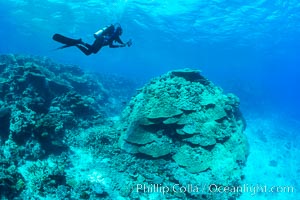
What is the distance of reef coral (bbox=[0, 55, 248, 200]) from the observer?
834 centimetres

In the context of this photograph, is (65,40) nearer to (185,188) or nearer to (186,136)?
(186,136)

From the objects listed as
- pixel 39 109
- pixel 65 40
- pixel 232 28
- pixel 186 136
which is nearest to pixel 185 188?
pixel 186 136

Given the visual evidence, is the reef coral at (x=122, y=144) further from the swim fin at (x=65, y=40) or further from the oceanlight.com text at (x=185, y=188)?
the swim fin at (x=65, y=40)

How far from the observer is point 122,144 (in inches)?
430

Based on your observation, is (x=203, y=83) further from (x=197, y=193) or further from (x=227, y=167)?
(x=197, y=193)

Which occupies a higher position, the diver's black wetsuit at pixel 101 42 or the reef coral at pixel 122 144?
the diver's black wetsuit at pixel 101 42

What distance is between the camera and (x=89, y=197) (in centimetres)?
791

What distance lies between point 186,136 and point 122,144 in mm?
2757

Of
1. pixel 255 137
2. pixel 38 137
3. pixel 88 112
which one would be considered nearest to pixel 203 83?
pixel 88 112

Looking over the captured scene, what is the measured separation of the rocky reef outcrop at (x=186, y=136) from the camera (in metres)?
10.1

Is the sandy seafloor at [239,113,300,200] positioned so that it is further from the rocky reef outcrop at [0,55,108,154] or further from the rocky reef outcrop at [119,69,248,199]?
the rocky reef outcrop at [0,55,108,154]

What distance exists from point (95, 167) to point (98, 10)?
3255cm

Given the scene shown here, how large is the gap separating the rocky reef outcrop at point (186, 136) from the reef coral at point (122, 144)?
41 mm

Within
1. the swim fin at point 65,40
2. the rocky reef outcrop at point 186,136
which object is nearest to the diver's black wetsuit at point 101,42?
the swim fin at point 65,40
